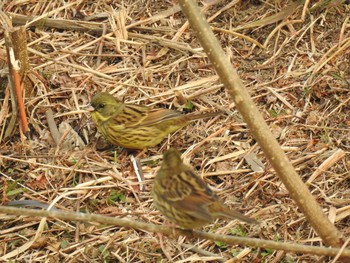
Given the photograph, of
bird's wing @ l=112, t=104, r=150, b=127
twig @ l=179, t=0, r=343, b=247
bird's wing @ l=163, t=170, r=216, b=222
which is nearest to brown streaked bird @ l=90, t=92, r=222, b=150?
bird's wing @ l=112, t=104, r=150, b=127

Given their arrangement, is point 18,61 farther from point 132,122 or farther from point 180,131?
point 180,131

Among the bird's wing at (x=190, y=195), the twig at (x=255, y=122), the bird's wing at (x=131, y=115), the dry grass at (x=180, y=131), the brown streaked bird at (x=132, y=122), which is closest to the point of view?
the twig at (x=255, y=122)

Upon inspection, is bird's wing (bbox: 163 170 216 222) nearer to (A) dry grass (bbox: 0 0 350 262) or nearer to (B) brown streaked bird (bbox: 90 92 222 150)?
(A) dry grass (bbox: 0 0 350 262)

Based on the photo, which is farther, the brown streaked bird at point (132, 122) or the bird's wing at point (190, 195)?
the brown streaked bird at point (132, 122)

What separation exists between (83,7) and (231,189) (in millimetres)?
2940

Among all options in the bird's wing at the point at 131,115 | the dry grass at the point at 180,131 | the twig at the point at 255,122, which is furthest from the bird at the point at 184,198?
the bird's wing at the point at 131,115

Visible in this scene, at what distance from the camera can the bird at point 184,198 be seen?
4.77m

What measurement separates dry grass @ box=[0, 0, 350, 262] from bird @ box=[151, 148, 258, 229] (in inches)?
35.1

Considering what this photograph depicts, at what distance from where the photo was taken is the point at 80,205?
639cm

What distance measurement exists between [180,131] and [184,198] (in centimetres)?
238

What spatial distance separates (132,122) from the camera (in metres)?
7.25

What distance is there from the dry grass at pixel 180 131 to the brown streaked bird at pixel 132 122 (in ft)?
0.43

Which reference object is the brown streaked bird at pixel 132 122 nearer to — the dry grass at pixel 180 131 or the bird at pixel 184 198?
the dry grass at pixel 180 131

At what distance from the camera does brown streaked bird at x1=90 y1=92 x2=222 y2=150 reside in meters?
7.07
